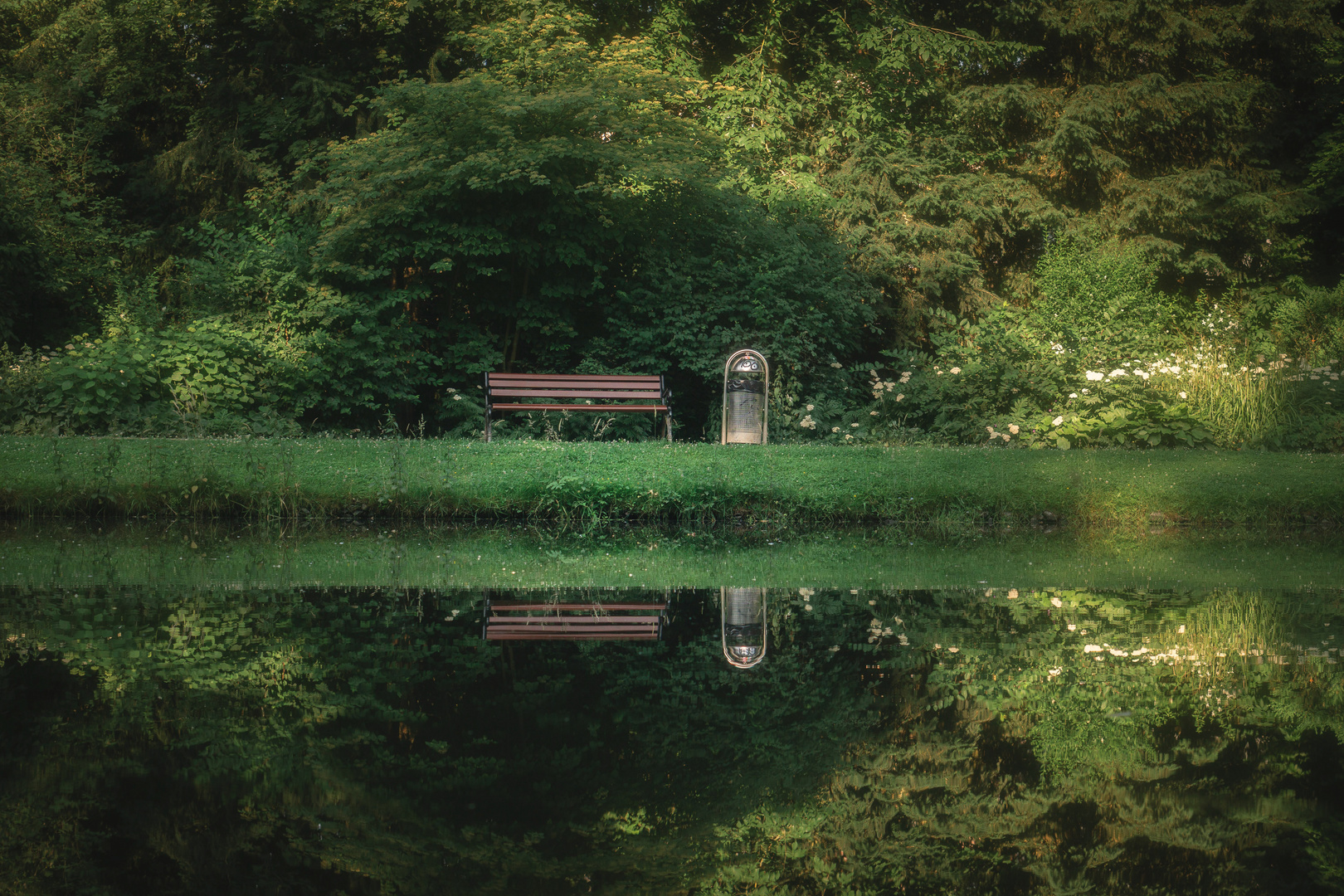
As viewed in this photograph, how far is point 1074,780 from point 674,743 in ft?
3.88

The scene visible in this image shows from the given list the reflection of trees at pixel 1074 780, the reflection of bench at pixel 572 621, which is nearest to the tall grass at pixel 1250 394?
the reflection of trees at pixel 1074 780

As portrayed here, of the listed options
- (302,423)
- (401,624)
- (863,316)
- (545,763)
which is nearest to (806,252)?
(863,316)

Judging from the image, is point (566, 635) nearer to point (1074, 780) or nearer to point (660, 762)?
point (660, 762)

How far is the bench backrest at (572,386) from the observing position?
1280 cm

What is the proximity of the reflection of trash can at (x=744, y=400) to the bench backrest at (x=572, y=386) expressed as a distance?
0.93m

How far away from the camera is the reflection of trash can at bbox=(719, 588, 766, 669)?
4410 millimetres

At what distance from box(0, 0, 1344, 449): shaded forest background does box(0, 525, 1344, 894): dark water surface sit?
775cm

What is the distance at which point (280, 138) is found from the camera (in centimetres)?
1797

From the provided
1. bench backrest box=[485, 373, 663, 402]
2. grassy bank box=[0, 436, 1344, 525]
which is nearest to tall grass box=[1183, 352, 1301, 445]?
grassy bank box=[0, 436, 1344, 525]

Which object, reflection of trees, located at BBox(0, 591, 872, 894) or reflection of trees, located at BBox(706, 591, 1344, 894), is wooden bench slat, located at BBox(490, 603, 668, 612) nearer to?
reflection of trees, located at BBox(0, 591, 872, 894)

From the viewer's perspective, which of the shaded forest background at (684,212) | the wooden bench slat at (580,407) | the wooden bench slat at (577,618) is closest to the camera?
the wooden bench slat at (577,618)

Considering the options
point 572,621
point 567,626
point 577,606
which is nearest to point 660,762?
point 567,626

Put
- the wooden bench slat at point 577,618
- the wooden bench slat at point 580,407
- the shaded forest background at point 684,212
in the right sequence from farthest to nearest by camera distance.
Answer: the shaded forest background at point 684,212
the wooden bench slat at point 580,407
the wooden bench slat at point 577,618

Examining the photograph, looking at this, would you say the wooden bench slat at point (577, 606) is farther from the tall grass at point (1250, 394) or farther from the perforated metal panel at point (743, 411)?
the tall grass at point (1250, 394)
